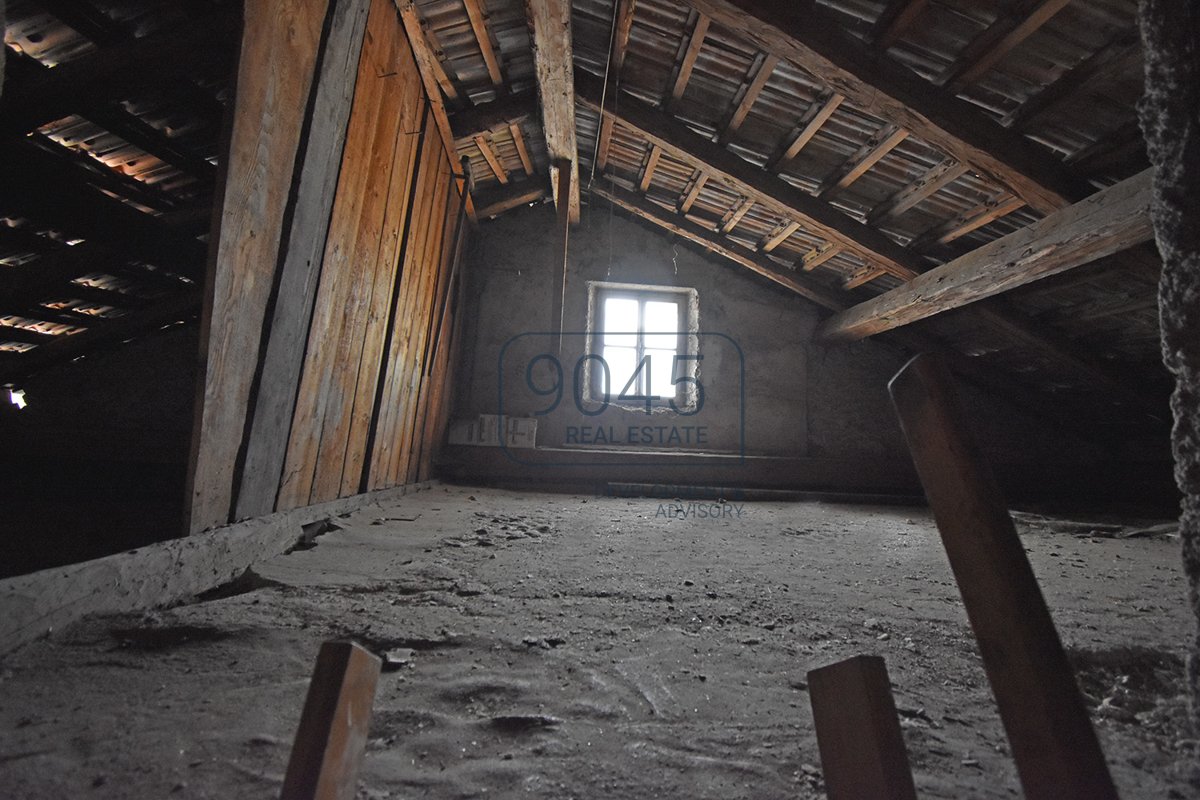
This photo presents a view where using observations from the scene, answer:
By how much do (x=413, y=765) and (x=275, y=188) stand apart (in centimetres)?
214

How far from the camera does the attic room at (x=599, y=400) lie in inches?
34.4

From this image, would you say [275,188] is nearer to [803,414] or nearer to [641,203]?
[641,203]

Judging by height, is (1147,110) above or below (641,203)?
below

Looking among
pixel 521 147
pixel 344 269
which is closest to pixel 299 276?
pixel 344 269

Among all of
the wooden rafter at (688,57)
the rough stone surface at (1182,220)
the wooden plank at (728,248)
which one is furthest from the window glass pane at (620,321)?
the rough stone surface at (1182,220)

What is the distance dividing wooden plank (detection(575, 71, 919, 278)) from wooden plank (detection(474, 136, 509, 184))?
1.17 m

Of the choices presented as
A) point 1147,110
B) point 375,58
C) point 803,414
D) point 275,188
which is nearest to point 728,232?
point 803,414

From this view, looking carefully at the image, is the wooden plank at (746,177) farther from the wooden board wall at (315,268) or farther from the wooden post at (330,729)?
the wooden post at (330,729)

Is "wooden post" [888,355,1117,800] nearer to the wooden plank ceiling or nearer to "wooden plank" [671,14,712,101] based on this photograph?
the wooden plank ceiling

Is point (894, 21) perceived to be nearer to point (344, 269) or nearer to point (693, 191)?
point (693, 191)

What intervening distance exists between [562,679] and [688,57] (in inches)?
180

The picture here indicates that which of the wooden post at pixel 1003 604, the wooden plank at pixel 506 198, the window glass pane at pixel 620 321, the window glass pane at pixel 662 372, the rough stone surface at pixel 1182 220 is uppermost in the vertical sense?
the wooden plank at pixel 506 198

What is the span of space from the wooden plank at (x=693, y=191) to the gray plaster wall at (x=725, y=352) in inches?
38.8

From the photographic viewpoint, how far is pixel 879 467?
6.46 meters
